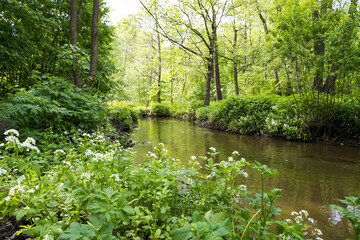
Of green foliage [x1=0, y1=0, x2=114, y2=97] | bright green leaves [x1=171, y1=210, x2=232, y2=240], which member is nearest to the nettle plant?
bright green leaves [x1=171, y1=210, x2=232, y2=240]

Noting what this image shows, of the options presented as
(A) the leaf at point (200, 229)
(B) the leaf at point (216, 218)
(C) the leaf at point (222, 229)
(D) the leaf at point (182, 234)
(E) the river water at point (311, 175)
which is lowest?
(E) the river water at point (311, 175)

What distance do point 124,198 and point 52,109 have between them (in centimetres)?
331

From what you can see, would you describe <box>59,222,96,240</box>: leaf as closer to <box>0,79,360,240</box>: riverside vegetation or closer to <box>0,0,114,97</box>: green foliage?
<box>0,79,360,240</box>: riverside vegetation

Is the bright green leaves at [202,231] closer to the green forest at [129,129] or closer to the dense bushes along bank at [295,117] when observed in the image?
the green forest at [129,129]

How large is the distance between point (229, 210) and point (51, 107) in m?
3.79

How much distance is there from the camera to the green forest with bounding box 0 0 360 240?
1.35 meters

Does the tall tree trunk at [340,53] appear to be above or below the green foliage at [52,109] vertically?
above

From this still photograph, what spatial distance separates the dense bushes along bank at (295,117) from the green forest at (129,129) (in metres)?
0.05

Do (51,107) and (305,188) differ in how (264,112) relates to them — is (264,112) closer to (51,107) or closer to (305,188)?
(305,188)

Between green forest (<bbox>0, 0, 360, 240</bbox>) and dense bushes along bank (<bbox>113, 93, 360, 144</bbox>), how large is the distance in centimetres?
5

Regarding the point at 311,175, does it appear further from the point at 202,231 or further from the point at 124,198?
the point at 124,198

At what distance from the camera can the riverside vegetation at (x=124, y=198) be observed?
1.14 metres

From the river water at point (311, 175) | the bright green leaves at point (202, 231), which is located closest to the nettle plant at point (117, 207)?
the bright green leaves at point (202, 231)

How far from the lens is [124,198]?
1238mm
